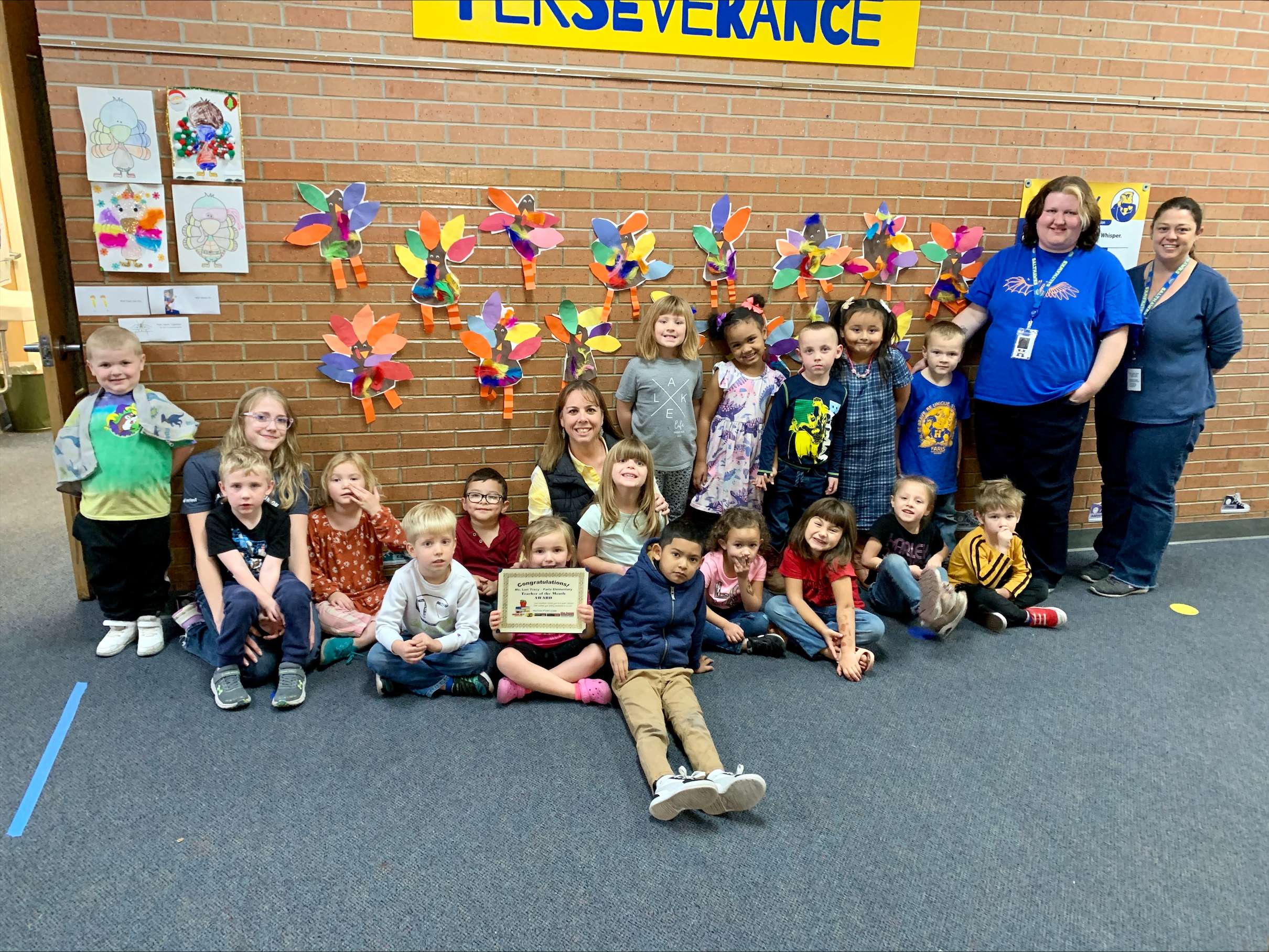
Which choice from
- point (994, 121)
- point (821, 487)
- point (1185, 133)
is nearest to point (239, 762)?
point (821, 487)

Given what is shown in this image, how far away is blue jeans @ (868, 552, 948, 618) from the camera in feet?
11.3

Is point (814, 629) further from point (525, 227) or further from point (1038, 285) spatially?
point (525, 227)

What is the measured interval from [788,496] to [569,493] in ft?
3.32

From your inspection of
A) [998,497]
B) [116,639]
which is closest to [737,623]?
[998,497]

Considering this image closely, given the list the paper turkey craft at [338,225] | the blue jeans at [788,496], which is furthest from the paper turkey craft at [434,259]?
the blue jeans at [788,496]

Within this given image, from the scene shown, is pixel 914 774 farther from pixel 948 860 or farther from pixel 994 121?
pixel 994 121

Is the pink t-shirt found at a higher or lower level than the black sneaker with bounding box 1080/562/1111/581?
higher

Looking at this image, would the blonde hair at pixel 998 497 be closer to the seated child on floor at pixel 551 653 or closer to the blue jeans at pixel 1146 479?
the blue jeans at pixel 1146 479

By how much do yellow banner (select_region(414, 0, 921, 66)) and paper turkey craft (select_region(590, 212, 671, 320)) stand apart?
0.70 m

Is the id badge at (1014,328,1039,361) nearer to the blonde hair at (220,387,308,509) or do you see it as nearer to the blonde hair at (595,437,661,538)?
the blonde hair at (595,437,661,538)

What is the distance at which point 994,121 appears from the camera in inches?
152

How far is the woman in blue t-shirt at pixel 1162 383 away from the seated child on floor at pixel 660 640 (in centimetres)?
228

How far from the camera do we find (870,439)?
146 inches

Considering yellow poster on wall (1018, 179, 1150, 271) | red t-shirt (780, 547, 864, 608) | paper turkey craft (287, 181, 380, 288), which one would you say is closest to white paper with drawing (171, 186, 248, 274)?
paper turkey craft (287, 181, 380, 288)
